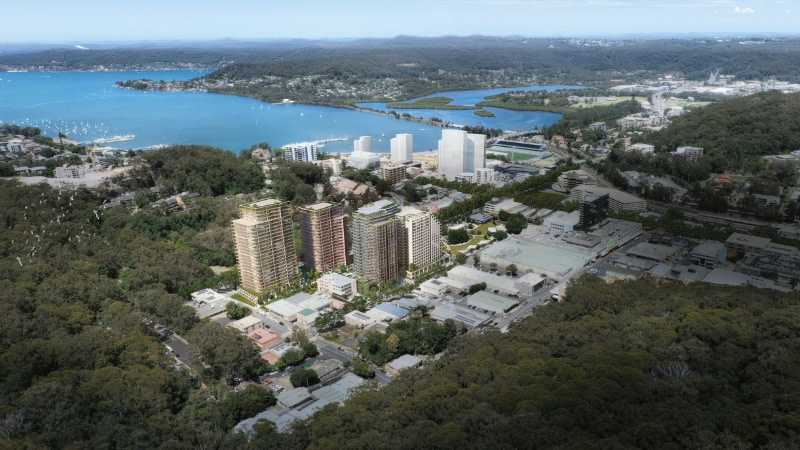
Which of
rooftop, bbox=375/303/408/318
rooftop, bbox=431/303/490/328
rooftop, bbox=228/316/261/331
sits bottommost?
rooftop, bbox=431/303/490/328

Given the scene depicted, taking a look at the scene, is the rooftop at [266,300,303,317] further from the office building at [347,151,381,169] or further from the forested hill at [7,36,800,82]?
the forested hill at [7,36,800,82]

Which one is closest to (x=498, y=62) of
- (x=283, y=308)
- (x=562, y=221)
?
(x=562, y=221)

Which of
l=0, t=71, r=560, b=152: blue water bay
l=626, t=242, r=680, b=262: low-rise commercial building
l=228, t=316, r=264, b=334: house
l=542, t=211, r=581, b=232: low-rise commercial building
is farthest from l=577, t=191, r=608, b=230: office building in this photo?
l=0, t=71, r=560, b=152: blue water bay

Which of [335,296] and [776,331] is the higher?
[776,331]

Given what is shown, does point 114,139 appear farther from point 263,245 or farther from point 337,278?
point 337,278

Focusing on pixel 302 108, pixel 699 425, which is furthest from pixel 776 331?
pixel 302 108

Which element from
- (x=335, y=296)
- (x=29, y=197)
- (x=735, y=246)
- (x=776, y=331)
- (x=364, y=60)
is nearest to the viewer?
(x=776, y=331)

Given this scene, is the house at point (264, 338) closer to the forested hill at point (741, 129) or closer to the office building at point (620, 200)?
the office building at point (620, 200)

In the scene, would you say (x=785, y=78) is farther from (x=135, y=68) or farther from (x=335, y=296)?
(x=135, y=68)
